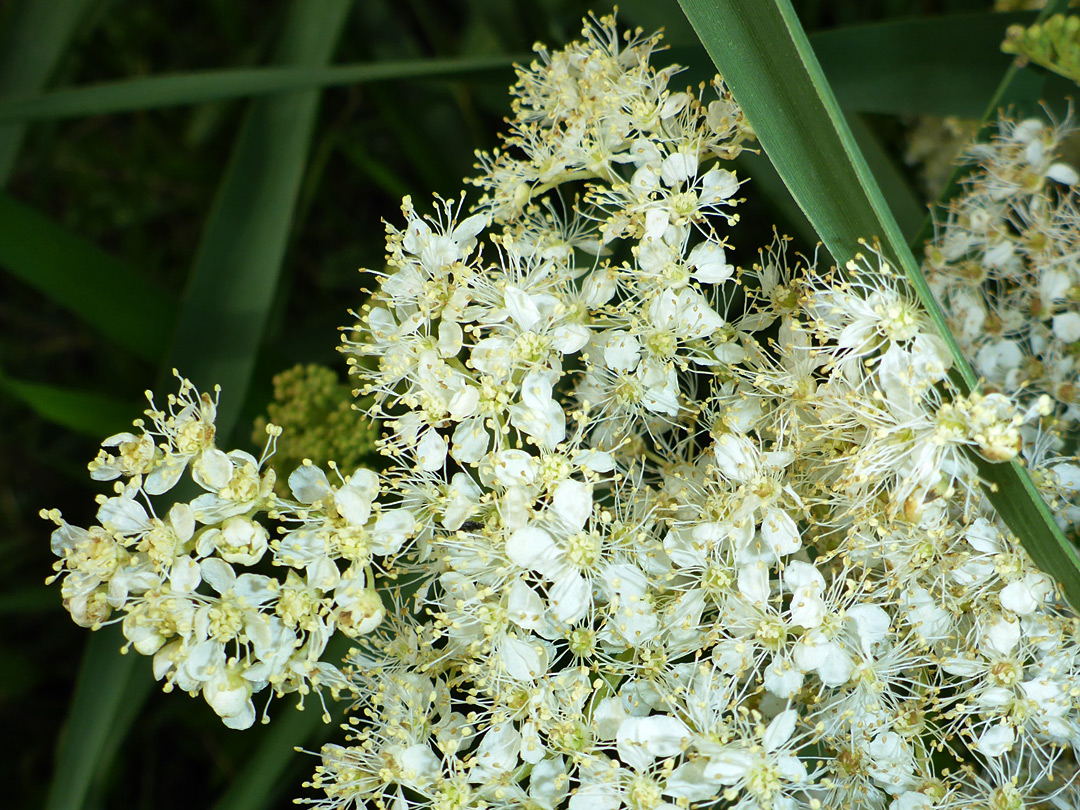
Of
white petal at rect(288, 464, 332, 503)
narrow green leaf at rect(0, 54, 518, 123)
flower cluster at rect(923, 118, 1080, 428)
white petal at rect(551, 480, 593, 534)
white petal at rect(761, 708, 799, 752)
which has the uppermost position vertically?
narrow green leaf at rect(0, 54, 518, 123)

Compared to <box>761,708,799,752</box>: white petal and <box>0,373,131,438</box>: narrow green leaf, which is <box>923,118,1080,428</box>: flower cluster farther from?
<box>0,373,131,438</box>: narrow green leaf

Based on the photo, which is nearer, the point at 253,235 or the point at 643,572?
the point at 643,572

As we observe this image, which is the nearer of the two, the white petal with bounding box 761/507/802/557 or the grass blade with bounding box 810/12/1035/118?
the white petal with bounding box 761/507/802/557

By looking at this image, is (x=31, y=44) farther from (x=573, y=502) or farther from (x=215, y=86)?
(x=573, y=502)

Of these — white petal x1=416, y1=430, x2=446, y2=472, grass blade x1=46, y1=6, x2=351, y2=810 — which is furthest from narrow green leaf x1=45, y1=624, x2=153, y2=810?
white petal x1=416, y1=430, x2=446, y2=472

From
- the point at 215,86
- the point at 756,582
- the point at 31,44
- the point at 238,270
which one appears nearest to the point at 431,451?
the point at 756,582

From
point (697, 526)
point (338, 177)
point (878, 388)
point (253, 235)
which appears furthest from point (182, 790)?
point (878, 388)

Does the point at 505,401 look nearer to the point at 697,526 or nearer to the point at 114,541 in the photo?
the point at 697,526
